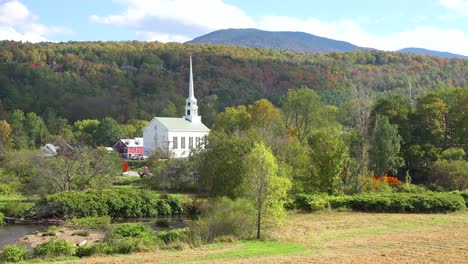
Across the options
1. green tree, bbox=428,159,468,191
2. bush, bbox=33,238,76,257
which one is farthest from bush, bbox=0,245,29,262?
green tree, bbox=428,159,468,191

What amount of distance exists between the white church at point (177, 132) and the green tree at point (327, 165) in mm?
33399

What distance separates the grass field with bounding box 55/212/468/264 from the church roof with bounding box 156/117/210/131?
44.4m

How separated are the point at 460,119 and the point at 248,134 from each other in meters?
23.1

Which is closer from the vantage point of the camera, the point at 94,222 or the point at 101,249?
the point at 101,249

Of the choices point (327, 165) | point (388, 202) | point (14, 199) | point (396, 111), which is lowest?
point (14, 199)

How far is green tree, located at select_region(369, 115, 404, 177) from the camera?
4675 cm

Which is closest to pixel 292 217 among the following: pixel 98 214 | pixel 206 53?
pixel 98 214

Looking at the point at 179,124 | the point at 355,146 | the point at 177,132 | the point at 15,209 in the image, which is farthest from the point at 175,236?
the point at 179,124

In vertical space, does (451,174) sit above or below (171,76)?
below

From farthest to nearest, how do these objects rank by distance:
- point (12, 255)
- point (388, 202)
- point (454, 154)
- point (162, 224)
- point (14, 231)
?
point (454, 154), point (388, 202), point (162, 224), point (14, 231), point (12, 255)

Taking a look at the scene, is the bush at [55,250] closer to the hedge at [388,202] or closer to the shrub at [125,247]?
the shrub at [125,247]

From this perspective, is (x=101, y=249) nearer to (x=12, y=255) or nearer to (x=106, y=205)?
(x=12, y=255)

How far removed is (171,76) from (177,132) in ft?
198

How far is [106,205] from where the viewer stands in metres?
37.1
